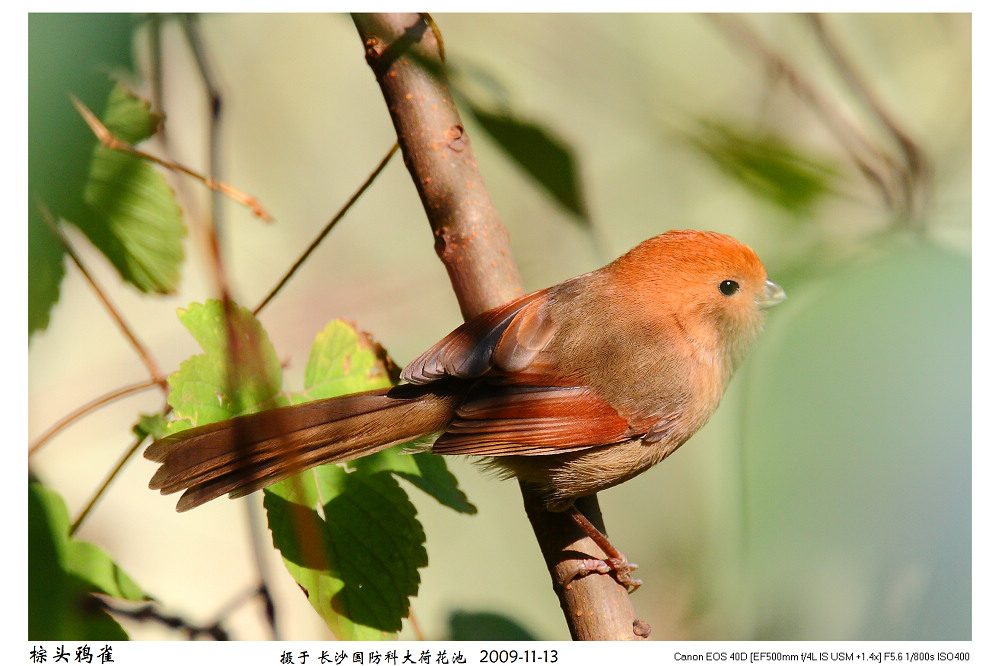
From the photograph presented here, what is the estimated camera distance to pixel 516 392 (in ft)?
5.77

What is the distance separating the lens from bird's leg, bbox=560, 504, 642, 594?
1723 mm

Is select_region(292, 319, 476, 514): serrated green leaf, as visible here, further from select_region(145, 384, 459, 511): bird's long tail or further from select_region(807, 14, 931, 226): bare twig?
select_region(807, 14, 931, 226): bare twig

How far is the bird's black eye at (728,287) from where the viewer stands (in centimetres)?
192

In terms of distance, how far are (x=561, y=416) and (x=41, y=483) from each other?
4.30ft

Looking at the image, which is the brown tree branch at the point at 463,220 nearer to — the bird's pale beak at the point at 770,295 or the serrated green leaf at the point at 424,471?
the serrated green leaf at the point at 424,471

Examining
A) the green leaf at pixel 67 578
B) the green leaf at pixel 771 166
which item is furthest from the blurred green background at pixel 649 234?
the green leaf at pixel 67 578

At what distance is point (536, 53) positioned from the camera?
1205mm

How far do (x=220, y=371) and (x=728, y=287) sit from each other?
1285 mm

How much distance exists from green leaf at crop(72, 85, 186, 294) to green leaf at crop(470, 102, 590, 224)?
1.38 metres

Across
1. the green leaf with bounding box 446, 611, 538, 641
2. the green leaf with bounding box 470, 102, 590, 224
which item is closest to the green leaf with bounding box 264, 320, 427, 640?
the green leaf with bounding box 446, 611, 538, 641

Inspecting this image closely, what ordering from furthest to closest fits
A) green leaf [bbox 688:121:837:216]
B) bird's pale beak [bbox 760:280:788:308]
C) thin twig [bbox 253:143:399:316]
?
thin twig [bbox 253:143:399:316] → bird's pale beak [bbox 760:280:788:308] → green leaf [bbox 688:121:837:216]

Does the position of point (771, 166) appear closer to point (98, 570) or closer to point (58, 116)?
point (98, 570)

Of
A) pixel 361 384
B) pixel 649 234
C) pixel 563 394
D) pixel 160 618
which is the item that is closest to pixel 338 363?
pixel 361 384
